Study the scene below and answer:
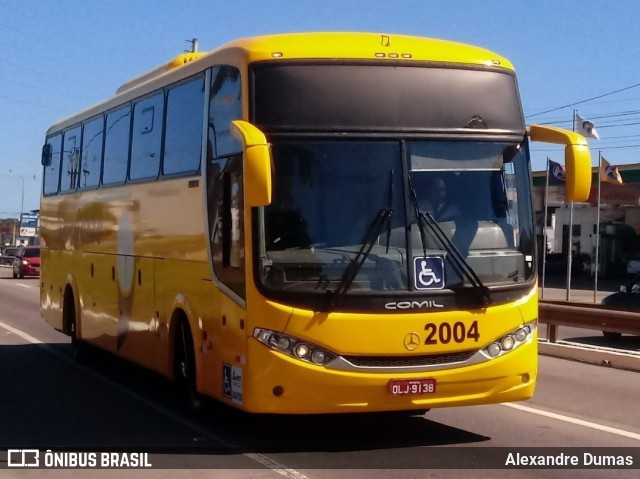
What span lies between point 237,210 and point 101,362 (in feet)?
25.3

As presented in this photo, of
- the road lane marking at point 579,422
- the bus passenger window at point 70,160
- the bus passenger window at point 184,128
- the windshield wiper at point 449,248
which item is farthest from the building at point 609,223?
the windshield wiper at point 449,248

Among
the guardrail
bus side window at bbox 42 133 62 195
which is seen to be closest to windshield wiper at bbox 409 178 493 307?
the guardrail

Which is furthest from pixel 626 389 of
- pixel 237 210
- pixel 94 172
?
pixel 94 172

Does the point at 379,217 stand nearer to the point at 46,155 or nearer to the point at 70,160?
the point at 70,160

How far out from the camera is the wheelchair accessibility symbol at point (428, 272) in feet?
28.7

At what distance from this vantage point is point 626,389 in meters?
13.1

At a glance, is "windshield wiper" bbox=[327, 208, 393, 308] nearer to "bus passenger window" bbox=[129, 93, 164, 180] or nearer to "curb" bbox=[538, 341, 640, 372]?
"bus passenger window" bbox=[129, 93, 164, 180]

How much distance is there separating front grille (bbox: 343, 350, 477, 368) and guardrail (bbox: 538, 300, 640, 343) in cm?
844

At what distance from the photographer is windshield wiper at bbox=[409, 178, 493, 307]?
880 cm

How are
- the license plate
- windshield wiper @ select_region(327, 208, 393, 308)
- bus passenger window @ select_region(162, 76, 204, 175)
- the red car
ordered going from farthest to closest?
the red car
bus passenger window @ select_region(162, 76, 204, 175)
the license plate
windshield wiper @ select_region(327, 208, 393, 308)

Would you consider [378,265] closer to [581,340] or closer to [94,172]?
[94,172]

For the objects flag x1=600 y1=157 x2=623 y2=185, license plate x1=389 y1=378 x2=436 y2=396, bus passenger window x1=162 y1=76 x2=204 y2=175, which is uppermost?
flag x1=600 y1=157 x2=623 y2=185

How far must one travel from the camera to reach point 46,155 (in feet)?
59.9

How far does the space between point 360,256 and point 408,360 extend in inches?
36.7
